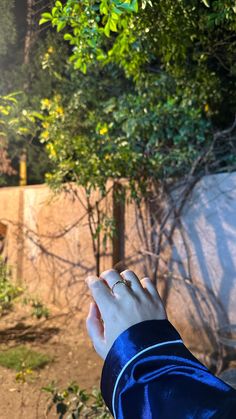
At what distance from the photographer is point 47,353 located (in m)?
3.20

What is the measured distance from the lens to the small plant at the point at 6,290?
358cm

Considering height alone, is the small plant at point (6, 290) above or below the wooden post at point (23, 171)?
below

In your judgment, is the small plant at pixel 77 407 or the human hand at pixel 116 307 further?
the small plant at pixel 77 407

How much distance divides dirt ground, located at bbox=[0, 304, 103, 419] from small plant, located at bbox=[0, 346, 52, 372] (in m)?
0.05

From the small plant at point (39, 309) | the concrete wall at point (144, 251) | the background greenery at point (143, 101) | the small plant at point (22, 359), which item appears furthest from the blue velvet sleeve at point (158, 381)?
the small plant at point (39, 309)

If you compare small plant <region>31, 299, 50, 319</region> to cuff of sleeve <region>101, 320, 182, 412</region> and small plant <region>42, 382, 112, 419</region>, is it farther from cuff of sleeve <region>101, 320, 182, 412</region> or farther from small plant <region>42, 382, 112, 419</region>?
cuff of sleeve <region>101, 320, 182, 412</region>

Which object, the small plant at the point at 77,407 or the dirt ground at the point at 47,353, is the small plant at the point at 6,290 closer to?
the dirt ground at the point at 47,353

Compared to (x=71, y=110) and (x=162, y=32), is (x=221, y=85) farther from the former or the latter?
(x=71, y=110)

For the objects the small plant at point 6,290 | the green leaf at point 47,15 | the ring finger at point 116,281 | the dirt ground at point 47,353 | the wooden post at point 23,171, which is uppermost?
the green leaf at point 47,15

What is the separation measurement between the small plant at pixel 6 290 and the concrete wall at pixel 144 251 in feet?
1.01

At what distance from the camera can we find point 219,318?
10.6 ft

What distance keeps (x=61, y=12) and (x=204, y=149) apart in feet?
7.17

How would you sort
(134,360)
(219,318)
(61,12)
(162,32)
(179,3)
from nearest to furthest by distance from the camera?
(134,360) → (61,12) → (179,3) → (162,32) → (219,318)

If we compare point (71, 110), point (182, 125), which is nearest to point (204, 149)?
point (182, 125)
